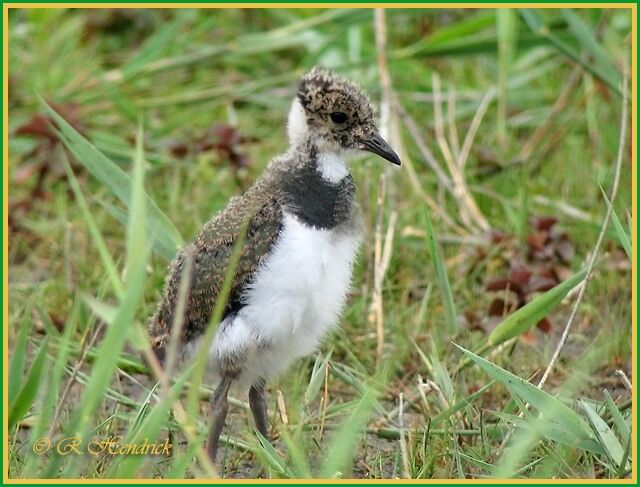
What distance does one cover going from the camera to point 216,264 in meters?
2.87

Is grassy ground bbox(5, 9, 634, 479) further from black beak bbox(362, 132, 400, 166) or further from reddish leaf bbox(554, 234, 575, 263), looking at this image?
black beak bbox(362, 132, 400, 166)

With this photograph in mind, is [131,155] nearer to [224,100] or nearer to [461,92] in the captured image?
[224,100]

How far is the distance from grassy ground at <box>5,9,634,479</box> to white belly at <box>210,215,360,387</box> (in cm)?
15

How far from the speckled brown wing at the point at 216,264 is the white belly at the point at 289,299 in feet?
0.10

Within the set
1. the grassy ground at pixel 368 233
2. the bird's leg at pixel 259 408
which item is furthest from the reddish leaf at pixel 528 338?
the bird's leg at pixel 259 408

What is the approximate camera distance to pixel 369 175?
4.07 metres

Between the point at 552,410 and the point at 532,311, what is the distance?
1.57 ft

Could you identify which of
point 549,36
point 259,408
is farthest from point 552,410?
point 549,36

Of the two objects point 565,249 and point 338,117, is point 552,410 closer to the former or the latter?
point 338,117

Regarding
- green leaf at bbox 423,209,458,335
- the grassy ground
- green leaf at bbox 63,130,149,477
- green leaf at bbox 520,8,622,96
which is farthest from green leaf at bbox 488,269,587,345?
green leaf at bbox 520,8,622,96

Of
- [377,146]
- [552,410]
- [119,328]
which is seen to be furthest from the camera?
[377,146]

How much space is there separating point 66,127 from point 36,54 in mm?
2386

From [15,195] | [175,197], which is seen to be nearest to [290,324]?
[175,197]

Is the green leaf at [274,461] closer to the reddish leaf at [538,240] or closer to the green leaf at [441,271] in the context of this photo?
the green leaf at [441,271]
